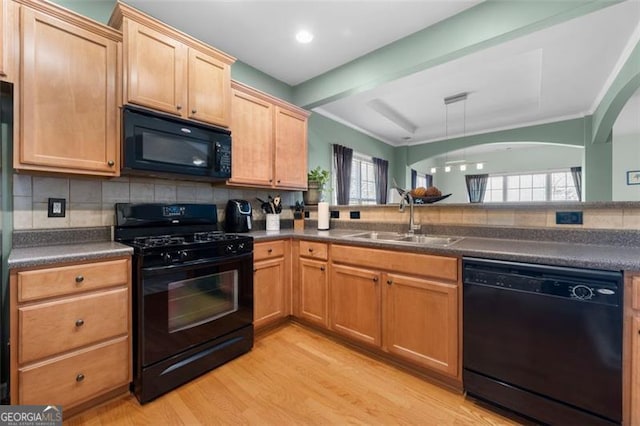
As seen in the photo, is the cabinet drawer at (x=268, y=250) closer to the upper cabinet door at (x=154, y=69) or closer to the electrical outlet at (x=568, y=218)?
the upper cabinet door at (x=154, y=69)

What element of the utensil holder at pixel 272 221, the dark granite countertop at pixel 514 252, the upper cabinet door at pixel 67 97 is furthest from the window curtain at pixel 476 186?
the upper cabinet door at pixel 67 97

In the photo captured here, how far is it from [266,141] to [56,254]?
183 centimetres

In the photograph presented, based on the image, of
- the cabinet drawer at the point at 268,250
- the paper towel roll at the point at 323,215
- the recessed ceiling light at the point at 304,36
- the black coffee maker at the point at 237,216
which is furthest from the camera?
the paper towel roll at the point at 323,215

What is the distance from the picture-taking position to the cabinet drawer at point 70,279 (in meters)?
1.25

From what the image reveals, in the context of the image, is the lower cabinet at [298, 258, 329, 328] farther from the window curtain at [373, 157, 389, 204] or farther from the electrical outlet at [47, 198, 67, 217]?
the window curtain at [373, 157, 389, 204]

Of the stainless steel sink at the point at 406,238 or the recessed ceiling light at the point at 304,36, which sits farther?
the recessed ceiling light at the point at 304,36

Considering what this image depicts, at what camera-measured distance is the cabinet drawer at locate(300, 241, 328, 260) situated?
2.28 m

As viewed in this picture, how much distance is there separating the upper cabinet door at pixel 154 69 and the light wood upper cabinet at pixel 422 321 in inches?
79.1

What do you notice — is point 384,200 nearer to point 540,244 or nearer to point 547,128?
point 547,128

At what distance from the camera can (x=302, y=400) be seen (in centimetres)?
158

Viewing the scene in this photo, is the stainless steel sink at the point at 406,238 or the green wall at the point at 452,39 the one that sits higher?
the green wall at the point at 452,39

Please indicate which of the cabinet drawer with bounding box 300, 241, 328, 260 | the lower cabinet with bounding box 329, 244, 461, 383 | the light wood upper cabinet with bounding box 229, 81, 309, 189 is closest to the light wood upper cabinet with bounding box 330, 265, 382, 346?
the lower cabinet with bounding box 329, 244, 461, 383

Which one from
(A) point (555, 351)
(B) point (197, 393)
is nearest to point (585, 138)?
(A) point (555, 351)

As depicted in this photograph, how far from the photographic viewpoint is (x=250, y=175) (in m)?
2.57
